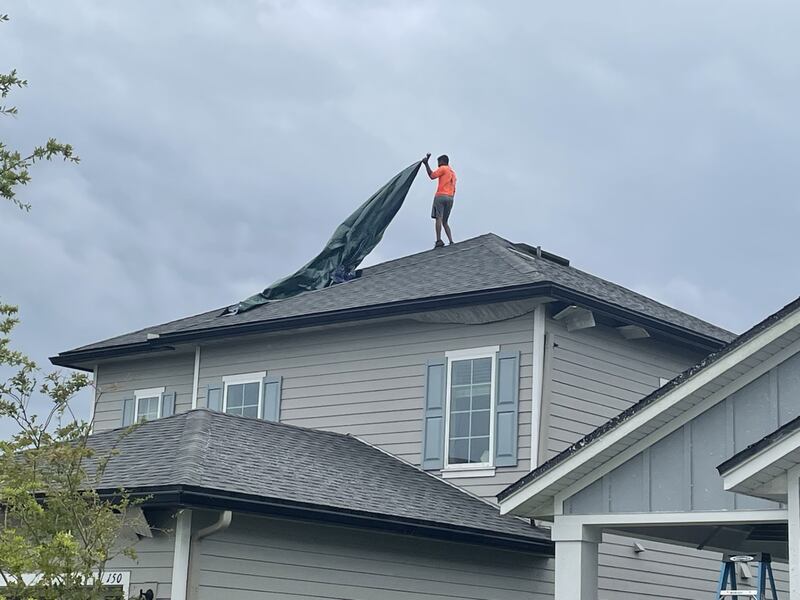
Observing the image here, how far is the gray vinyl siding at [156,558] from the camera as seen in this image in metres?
12.3

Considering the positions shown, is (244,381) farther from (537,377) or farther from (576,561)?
(576,561)

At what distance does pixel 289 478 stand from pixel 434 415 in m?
3.49

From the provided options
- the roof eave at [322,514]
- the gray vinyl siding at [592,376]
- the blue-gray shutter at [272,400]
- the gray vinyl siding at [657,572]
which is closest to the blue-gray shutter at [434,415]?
the gray vinyl siding at [592,376]

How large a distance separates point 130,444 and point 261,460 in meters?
1.50

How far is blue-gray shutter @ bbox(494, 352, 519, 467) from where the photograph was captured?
52.1ft

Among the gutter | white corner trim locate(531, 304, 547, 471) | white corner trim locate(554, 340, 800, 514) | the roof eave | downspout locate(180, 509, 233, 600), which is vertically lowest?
downspout locate(180, 509, 233, 600)

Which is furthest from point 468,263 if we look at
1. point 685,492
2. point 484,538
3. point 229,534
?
point 685,492

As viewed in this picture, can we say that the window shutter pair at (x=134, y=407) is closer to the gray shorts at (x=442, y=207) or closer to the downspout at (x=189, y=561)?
the gray shorts at (x=442, y=207)

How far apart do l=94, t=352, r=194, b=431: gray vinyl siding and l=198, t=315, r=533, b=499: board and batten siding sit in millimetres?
1219

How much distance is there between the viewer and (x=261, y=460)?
13.9 metres

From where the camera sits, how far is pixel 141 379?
20.4 m

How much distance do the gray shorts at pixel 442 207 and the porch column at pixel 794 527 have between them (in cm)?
1166

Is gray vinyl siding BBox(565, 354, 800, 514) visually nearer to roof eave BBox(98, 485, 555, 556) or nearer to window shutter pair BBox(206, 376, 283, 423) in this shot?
roof eave BBox(98, 485, 555, 556)

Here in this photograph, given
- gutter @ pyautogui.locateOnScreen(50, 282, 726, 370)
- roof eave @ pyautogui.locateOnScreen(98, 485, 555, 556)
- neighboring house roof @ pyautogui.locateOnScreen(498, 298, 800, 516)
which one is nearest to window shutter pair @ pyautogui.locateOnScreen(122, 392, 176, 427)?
gutter @ pyautogui.locateOnScreen(50, 282, 726, 370)
